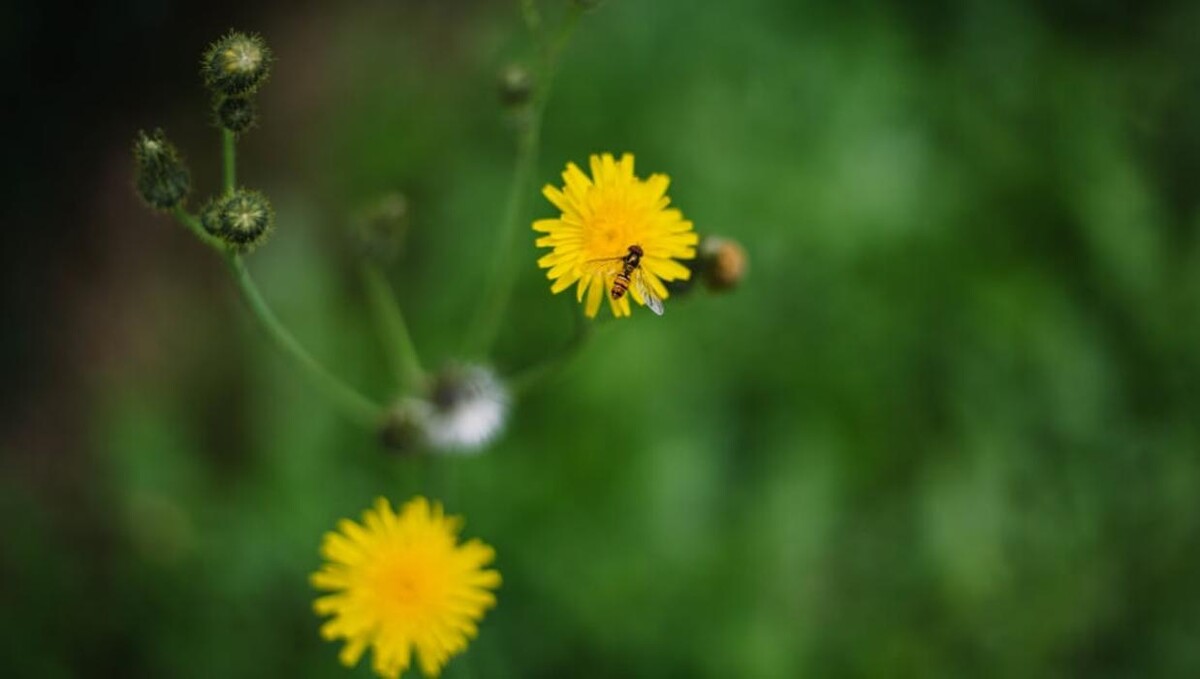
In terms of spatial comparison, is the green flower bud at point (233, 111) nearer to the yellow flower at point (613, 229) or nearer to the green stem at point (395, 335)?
the yellow flower at point (613, 229)

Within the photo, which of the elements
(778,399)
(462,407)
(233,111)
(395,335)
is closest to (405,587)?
(462,407)

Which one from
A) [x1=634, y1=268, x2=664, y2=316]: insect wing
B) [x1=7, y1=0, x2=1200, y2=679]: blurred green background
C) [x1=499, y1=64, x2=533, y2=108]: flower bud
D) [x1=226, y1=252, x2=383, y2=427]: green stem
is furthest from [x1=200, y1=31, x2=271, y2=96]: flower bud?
[x1=7, y1=0, x2=1200, y2=679]: blurred green background

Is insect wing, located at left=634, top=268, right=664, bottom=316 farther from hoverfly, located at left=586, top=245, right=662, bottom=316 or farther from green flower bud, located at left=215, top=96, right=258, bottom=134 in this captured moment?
green flower bud, located at left=215, top=96, right=258, bottom=134

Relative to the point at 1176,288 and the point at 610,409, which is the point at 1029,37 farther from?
the point at 610,409

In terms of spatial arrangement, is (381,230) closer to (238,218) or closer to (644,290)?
(238,218)

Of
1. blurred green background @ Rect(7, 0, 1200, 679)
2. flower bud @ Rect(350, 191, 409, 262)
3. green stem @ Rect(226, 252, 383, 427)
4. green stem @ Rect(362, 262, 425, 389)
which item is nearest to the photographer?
green stem @ Rect(226, 252, 383, 427)

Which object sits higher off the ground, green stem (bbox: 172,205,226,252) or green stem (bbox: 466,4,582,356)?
green stem (bbox: 466,4,582,356)

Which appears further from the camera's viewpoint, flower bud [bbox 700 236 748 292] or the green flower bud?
flower bud [bbox 700 236 748 292]
